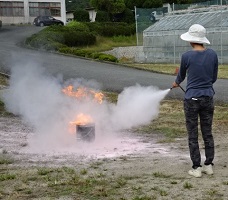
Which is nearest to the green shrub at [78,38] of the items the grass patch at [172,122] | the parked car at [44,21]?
the parked car at [44,21]

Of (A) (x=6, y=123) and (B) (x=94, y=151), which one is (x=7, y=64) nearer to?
(A) (x=6, y=123)

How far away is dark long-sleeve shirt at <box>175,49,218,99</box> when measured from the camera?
20.8 feet

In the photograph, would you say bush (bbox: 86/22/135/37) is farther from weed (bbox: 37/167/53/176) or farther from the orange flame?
weed (bbox: 37/167/53/176)

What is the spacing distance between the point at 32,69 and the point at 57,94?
12.5ft

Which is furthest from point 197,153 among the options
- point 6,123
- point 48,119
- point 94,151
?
point 6,123

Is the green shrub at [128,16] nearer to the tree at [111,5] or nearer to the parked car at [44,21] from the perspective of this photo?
the tree at [111,5]

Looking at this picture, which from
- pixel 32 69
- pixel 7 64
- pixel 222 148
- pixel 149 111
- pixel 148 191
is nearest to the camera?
pixel 148 191

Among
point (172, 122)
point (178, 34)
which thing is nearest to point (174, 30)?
point (178, 34)

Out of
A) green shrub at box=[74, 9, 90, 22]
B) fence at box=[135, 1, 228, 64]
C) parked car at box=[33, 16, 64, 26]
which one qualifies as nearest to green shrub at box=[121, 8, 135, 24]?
green shrub at box=[74, 9, 90, 22]

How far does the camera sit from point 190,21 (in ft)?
101

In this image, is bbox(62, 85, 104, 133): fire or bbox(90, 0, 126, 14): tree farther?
bbox(90, 0, 126, 14): tree

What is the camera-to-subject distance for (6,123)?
37.7ft

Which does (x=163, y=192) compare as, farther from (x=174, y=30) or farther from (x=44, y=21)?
(x=44, y=21)

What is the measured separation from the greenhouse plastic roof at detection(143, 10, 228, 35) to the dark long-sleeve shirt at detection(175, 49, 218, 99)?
22285mm
